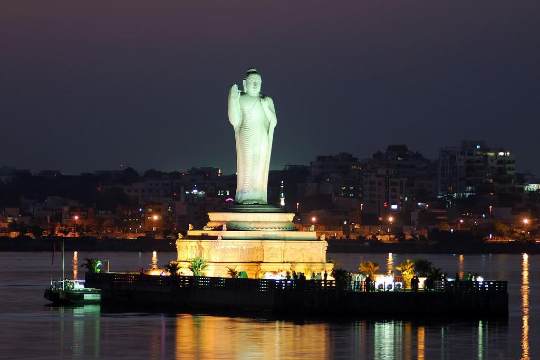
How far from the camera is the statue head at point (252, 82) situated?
153 feet

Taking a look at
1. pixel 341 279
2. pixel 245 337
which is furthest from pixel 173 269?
pixel 245 337

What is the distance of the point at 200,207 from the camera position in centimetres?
16188

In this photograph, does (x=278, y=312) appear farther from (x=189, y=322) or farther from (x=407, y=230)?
(x=407, y=230)

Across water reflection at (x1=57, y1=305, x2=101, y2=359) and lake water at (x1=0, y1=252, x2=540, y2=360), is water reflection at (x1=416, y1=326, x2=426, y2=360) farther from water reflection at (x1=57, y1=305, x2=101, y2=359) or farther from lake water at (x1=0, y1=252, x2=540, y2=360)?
water reflection at (x1=57, y1=305, x2=101, y2=359)

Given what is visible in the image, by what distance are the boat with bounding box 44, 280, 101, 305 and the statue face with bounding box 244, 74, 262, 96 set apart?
22.6 feet

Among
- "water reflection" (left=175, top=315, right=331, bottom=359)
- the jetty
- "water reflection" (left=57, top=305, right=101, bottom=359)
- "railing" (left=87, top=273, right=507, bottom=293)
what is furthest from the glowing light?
"water reflection" (left=57, top=305, right=101, bottom=359)

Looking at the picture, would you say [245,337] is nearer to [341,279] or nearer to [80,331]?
[80,331]

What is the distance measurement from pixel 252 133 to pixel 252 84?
140cm

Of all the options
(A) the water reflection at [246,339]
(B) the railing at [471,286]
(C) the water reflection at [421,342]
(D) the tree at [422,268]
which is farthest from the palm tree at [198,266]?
(C) the water reflection at [421,342]

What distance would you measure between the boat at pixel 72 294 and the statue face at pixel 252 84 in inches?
272

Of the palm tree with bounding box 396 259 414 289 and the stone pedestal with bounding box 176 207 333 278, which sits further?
the stone pedestal with bounding box 176 207 333 278

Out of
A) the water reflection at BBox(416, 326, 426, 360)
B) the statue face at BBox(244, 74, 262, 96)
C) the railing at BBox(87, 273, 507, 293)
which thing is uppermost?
the statue face at BBox(244, 74, 262, 96)

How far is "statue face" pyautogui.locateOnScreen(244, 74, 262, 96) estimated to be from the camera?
1842 inches

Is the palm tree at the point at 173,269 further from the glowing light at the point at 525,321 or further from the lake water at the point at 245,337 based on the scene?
the glowing light at the point at 525,321
